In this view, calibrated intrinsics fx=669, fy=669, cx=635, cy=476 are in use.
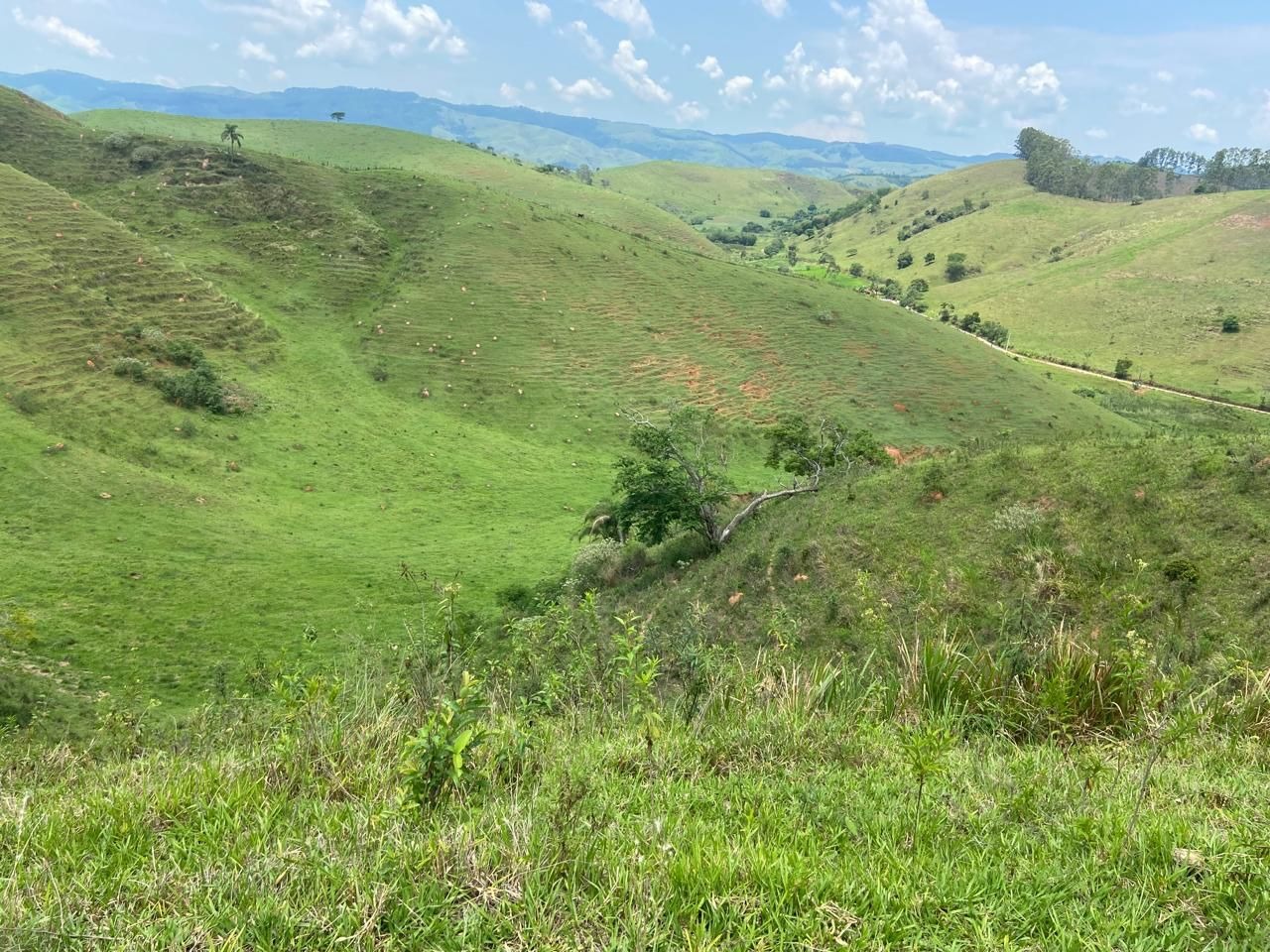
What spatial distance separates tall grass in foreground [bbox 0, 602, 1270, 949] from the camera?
8.94 feet

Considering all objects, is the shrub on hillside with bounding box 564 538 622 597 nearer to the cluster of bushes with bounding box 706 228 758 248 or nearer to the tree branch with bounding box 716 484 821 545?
the tree branch with bounding box 716 484 821 545

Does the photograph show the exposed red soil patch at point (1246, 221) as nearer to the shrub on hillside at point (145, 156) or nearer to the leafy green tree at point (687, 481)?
the leafy green tree at point (687, 481)

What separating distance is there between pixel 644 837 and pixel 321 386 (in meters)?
51.1

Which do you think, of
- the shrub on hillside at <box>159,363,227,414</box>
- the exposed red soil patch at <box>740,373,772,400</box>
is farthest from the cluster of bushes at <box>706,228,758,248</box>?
the shrub on hillside at <box>159,363,227,414</box>

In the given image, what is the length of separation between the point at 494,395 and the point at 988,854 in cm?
5087

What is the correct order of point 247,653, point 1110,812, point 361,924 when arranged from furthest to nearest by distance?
point 247,653 → point 1110,812 → point 361,924

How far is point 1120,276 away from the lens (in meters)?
107

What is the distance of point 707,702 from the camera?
18.4 ft

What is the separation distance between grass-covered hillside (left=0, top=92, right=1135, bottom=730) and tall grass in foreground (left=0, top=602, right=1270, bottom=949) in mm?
9645

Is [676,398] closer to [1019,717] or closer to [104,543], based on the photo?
[104,543]

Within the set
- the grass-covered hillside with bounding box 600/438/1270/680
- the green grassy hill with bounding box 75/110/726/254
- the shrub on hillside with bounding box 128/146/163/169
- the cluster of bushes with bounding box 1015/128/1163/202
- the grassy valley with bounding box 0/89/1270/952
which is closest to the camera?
the grassy valley with bounding box 0/89/1270/952

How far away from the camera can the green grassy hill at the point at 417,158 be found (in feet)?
371

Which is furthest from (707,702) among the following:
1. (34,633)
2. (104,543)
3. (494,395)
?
(494,395)

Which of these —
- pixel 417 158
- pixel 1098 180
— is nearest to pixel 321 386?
pixel 417 158
